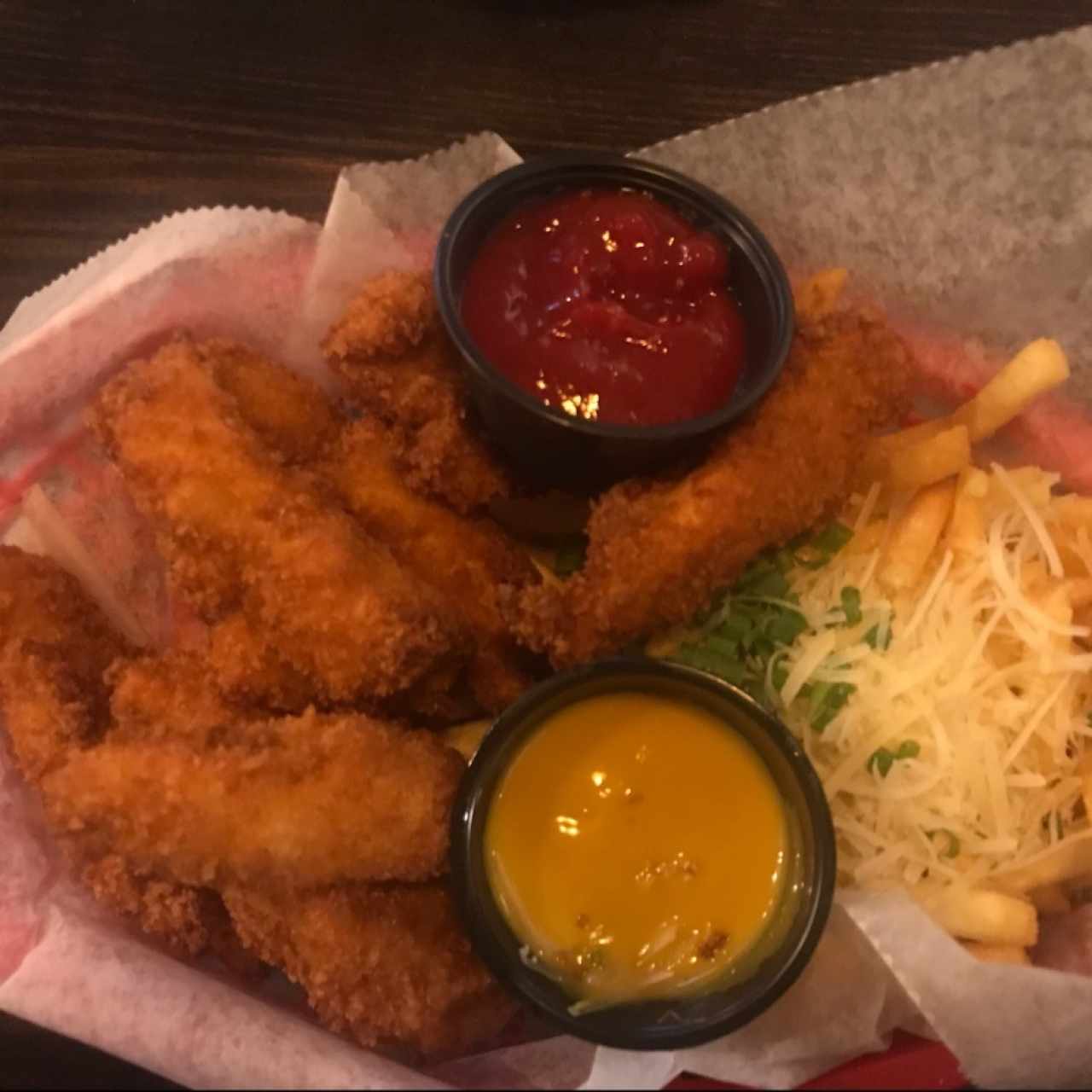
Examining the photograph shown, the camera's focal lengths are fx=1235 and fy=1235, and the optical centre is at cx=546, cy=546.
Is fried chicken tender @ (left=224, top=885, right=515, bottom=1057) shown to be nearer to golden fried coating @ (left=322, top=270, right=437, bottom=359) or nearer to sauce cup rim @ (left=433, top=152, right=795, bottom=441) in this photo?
sauce cup rim @ (left=433, top=152, right=795, bottom=441)

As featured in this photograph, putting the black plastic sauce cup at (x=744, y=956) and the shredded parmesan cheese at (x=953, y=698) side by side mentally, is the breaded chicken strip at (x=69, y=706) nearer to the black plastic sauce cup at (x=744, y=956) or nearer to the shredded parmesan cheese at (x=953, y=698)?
the black plastic sauce cup at (x=744, y=956)

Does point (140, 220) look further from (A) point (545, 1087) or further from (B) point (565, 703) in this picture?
(A) point (545, 1087)

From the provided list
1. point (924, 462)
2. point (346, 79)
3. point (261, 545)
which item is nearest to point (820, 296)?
point (924, 462)

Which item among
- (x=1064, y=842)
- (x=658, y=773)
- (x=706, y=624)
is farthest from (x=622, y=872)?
(x=1064, y=842)

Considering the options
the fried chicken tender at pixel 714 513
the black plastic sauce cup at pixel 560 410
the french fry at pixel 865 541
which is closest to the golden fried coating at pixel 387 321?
the black plastic sauce cup at pixel 560 410

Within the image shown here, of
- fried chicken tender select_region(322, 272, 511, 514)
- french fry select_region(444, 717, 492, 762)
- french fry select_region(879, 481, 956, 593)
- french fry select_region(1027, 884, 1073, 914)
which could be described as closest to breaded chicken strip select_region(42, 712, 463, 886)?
french fry select_region(444, 717, 492, 762)

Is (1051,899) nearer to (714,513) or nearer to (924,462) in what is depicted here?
(924,462)
